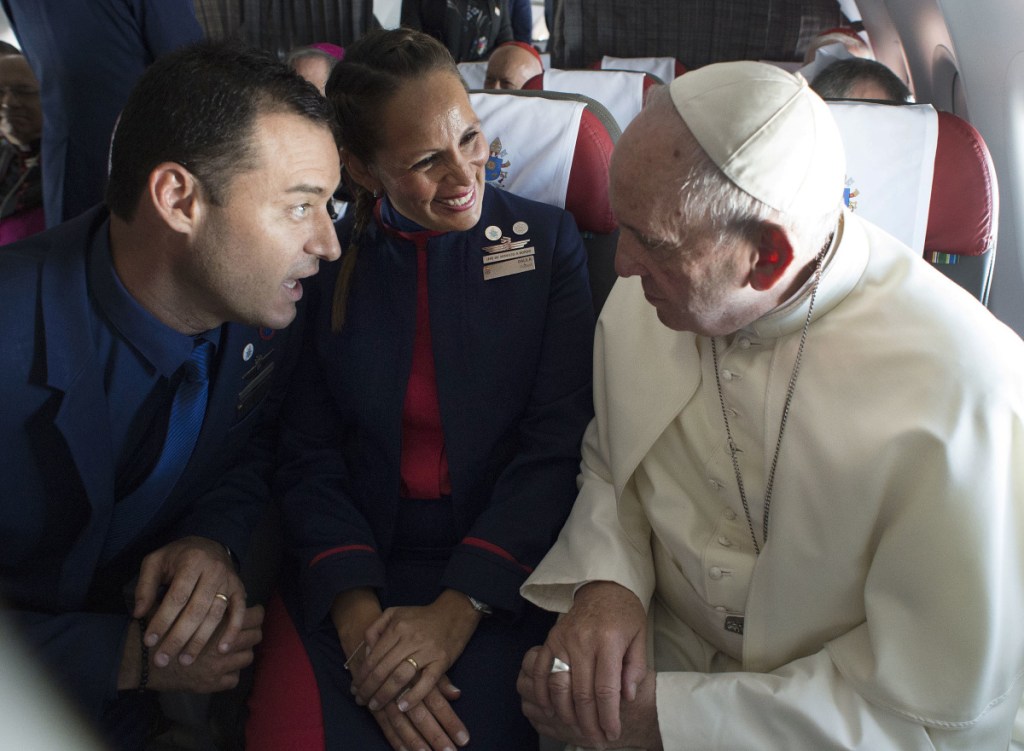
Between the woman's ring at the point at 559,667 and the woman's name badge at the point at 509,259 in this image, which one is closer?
the woman's ring at the point at 559,667

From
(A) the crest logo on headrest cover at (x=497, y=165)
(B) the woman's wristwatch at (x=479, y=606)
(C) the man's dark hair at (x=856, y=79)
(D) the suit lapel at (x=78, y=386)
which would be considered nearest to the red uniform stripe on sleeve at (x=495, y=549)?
(B) the woman's wristwatch at (x=479, y=606)

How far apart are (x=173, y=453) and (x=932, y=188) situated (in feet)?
6.21

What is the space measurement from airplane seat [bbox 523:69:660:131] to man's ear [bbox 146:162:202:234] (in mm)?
1984

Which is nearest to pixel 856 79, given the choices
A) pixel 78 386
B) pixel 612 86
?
pixel 612 86

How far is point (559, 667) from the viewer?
158cm

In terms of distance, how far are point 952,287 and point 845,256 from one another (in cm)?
20

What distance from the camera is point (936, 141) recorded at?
2.12 meters

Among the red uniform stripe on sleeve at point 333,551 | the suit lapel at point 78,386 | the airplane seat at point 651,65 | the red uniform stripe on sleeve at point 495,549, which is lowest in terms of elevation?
the red uniform stripe on sleeve at point 333,551

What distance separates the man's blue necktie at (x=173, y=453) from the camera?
5.82 ft

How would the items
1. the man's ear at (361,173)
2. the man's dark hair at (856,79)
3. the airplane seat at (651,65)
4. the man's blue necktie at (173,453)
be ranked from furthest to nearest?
the airplane seat at (651,65)
the man's dark hair at (856,79)
the man's ear at (361,173)
the man's blue necktie at (173,453)

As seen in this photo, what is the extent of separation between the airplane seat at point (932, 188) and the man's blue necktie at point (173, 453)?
1.62 metres

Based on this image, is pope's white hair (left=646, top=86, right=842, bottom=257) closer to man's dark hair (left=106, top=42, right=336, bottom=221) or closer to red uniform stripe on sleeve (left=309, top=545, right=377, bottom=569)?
man's dark hair (left=106, top=42, right=336, bottom=221)

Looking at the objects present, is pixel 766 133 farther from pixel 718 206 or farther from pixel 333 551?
pixel 333 551

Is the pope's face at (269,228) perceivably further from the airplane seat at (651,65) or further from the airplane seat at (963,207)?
the airplane seat at (651,65)
